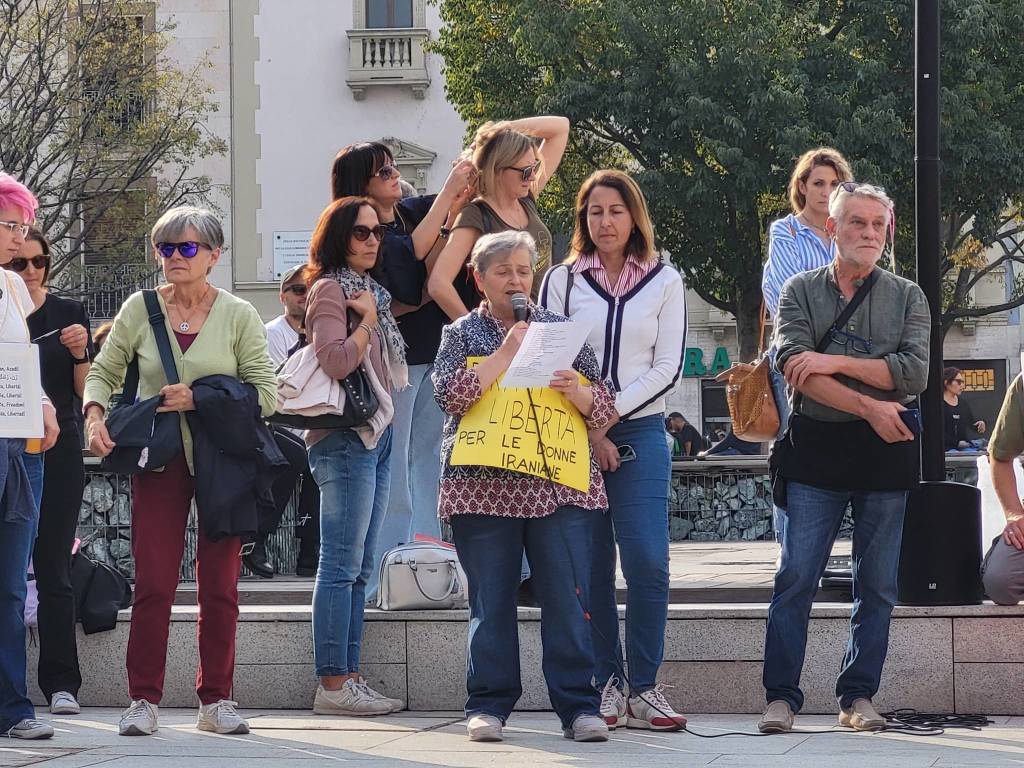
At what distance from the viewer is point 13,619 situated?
652cm

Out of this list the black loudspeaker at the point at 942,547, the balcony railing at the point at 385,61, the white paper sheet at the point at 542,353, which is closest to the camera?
the white paper sheet at the point at 542,353

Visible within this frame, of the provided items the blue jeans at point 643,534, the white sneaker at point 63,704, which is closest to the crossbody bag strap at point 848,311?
the blue jeans at point 643,534

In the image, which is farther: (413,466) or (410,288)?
(413,466)

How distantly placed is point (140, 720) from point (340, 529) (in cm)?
105

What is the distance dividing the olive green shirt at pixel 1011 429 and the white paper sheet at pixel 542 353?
1.90 m

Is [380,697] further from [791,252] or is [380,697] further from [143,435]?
[791,252]

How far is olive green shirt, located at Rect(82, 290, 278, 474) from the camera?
6.54 meters

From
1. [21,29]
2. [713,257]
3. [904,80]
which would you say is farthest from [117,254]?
[904,80]

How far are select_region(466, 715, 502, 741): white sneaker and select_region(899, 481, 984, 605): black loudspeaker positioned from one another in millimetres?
1830

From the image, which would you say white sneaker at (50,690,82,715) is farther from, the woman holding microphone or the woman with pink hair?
the woman holding microphone

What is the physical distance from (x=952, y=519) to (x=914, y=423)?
0.85 m

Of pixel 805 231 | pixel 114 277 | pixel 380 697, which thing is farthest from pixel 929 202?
pixel 114 277

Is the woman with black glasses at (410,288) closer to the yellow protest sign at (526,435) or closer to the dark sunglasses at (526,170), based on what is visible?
the dark sunglasses at (526,170)

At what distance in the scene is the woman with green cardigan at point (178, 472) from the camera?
6516 mm
